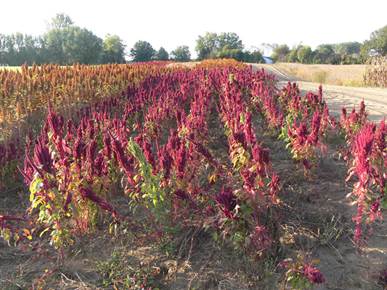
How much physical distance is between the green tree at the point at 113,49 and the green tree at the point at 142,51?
2.16 m

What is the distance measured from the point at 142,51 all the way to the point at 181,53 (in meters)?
9.10

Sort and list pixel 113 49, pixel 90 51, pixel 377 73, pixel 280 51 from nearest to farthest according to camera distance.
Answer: pixel 377 73 < pixel 90 51 < pixel 113 49 < pixel 280 51

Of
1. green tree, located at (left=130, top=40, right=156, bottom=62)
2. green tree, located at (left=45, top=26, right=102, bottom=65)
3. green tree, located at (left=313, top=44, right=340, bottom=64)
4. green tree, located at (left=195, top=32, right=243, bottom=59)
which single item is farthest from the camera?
green tree, located at (left=195, top=32, right=243, bottom=59)

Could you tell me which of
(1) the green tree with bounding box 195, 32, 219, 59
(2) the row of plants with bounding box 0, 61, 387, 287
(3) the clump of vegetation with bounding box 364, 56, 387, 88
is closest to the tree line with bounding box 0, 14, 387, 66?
(1) the green tree with bounding box 195, 32, 219, 59

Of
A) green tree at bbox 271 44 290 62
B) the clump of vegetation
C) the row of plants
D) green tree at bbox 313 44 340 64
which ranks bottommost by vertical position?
the row of plants

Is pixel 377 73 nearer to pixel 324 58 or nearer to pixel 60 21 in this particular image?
pixel 324 58

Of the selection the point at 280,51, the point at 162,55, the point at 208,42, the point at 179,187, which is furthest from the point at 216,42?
the point at 179,187

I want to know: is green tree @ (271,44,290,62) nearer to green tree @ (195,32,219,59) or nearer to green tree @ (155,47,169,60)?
green tree @ (195,32,219,59)

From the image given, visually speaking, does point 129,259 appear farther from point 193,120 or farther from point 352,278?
point 193,120

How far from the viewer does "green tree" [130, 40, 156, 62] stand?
64688 millimetres

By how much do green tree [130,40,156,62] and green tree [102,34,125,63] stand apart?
2.16 m

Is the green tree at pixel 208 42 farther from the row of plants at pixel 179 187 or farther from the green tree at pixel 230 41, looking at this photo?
the row of plants at pixel 179 187

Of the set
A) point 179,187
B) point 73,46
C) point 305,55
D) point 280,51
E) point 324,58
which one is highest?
point 280,51

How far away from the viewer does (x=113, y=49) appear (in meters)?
67.2
